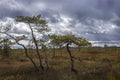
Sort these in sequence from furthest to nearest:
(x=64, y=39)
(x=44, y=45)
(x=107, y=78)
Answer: (x=44, y=45) → (x=64, y=39) → (x=107, y=78)

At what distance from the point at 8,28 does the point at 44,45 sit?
8913 millimetres

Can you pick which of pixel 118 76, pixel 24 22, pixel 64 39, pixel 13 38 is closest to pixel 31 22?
pixel 24 22

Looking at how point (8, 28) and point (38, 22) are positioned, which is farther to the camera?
point (38, 22)

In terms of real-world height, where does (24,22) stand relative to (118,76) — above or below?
above

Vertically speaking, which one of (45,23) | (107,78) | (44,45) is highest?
(45,23)

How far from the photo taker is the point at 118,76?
20.0m

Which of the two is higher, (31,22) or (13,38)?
(31,22)

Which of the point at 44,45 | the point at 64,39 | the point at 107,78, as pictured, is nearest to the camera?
the point at 107,78

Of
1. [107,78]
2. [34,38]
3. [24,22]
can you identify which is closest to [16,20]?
[24,22]

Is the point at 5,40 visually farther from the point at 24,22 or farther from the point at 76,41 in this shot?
the point at 76,41

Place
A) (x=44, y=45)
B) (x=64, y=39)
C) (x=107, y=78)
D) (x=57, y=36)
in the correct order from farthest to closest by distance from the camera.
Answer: (x=44, y=45) < (x=57, y=36) < (x=64, y=39) < (x=107, y=78)

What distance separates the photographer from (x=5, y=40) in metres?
35.0

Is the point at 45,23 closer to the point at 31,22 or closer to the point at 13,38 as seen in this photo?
the point at 31,22

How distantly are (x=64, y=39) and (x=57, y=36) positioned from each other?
2.38 meters
